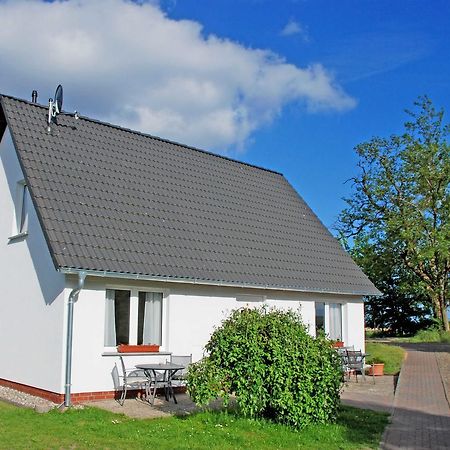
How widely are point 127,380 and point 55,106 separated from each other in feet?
25.2

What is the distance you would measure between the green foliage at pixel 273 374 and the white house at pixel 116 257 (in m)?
3.40

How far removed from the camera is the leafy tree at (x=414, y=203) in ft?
120

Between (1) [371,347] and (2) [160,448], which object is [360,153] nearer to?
(1) [371,347]

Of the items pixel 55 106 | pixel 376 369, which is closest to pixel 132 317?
pixel 55 106

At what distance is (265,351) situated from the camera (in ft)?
32.8

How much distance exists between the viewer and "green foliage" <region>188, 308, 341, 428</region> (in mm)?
9664

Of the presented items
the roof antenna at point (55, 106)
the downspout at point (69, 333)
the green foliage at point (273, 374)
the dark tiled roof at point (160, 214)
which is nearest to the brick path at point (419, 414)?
the green foliage at point (273, 374)

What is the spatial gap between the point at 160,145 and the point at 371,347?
43.1ft

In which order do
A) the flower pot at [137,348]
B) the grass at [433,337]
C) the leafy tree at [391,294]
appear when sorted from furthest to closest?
1. the leafy tree at [391,294]
2. the grass at [433,337]
3. the flower pot at [137,348]

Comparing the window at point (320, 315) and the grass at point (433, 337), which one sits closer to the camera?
the window at point (320, 315)

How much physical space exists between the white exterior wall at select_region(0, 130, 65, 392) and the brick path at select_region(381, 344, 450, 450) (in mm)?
6596

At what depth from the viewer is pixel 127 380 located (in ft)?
40.9

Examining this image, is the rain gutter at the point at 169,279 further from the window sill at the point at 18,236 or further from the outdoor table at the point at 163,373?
the window sill at the point at 18,236

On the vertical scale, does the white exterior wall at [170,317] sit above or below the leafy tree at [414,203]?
below
